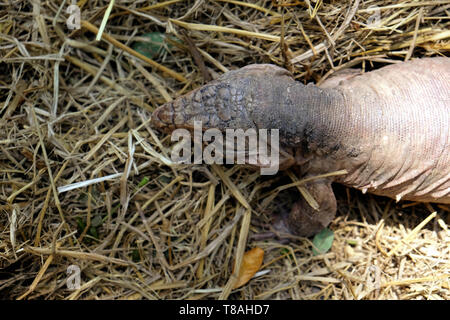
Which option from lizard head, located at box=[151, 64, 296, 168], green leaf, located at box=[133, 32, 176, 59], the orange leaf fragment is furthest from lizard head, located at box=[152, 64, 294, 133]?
the orange leaf fragment

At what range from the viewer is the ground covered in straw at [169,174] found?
313 cm

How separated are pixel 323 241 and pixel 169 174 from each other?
132 cm

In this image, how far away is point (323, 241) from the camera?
11.1 feet

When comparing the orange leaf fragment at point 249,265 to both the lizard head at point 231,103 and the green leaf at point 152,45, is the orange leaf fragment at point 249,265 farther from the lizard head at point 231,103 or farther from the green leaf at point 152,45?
the green leaf at point 152,45

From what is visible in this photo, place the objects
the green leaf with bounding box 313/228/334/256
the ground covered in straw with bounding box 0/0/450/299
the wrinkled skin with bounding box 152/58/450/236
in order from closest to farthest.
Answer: the wrinkled skin with bounding box 152/58/450/236 → the ground covered in straw with bounding box 0/0/450/299 → the green leaf with bounding box 313/228/334/256

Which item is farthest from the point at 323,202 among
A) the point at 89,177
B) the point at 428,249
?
the point at 89,177

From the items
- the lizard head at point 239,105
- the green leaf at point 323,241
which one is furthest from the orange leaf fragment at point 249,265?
the lizard head at point 239,105

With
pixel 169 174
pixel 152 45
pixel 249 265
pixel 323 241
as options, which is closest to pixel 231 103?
pixel 169 174

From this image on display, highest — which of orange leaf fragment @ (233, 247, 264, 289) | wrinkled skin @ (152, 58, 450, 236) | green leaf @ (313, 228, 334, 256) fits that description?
wrinkled skin @ (152, 58, 450, 236)

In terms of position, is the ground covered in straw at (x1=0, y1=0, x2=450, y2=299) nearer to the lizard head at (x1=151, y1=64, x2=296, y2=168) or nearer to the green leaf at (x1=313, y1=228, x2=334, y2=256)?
the green leaf at (x1=313, y1=228, x2=334, y2=256)

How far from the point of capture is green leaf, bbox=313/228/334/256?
3354mm

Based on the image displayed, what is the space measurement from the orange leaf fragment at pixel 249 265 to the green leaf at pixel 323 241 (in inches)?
17.6

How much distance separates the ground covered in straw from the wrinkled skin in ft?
0.97

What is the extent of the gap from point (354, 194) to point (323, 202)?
1.44 feet
